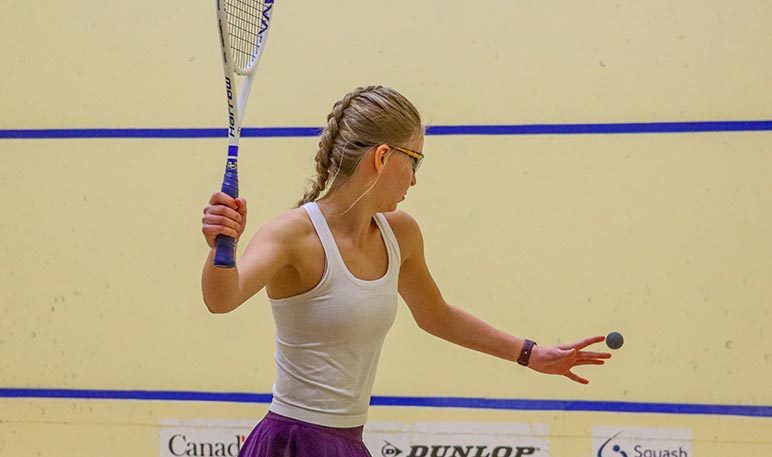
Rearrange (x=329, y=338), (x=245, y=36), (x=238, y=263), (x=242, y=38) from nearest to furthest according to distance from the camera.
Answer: (x=238, y=263) < (x=329, y=338) < (x=242, y=38) < (x=245, y=36)

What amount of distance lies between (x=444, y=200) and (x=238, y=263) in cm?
110

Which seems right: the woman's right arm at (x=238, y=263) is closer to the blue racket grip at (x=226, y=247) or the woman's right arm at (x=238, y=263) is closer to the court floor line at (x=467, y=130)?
the blue racket grip at (x=226, y=247)

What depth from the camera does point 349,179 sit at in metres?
1.60

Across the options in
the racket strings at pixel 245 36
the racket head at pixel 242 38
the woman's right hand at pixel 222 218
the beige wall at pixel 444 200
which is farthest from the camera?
the beige wall at pixel 444 200

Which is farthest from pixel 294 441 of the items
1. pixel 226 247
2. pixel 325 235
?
pixel 226 247

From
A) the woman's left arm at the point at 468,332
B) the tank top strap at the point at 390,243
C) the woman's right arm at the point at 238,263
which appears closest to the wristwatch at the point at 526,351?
the woman's left arm at the point at 468,332

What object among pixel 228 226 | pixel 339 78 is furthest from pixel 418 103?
pixel 228 226

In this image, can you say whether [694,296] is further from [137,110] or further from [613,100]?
[137,110]

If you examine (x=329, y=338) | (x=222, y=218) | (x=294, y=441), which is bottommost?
(x=294, y=441)

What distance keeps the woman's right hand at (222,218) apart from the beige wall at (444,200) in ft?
3.96

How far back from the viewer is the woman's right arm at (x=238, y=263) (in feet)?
4.10

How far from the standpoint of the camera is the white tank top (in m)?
1.54

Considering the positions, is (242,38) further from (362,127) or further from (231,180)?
(231,180)

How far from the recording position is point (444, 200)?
2438mm
